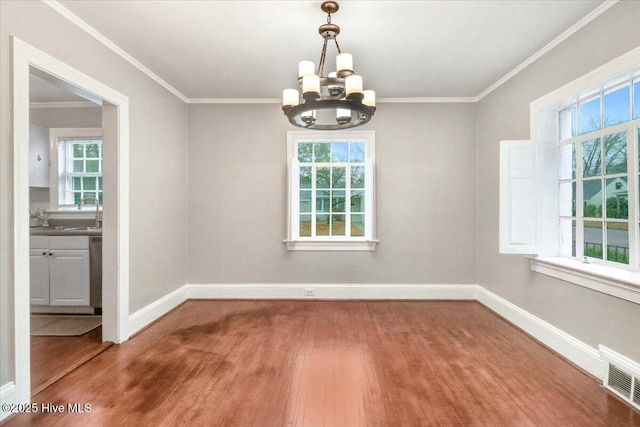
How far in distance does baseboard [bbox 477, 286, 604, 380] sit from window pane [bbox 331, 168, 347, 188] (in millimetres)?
2517

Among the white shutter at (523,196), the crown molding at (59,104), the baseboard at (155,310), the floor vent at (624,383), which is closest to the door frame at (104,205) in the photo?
the baseboard at (155,310)

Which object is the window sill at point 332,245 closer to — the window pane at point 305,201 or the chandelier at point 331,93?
the window pane at point 305,201

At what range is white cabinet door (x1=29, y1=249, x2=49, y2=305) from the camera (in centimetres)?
374

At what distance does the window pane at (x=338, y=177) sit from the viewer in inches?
191

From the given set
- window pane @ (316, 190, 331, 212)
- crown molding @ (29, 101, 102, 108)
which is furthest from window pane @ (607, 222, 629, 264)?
crown molding @ (29, 101, 102, 108)

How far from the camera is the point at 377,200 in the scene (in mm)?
4695

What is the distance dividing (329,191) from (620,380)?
358 cm

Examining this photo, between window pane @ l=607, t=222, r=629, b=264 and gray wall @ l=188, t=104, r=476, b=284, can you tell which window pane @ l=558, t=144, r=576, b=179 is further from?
gray wall @ l=188, t=104, r=476, b=284

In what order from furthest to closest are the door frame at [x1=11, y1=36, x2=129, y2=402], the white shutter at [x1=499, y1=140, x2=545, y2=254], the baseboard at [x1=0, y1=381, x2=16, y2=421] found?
the white shutter at [x1=499, y1=140, x2=545, y2=254], the door frame at [x1=11, y1=36, x2=129, y2=402], the baseboard at [x1=0, y1=381, x2=16, y2=421]

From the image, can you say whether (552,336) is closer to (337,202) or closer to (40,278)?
(337,202)

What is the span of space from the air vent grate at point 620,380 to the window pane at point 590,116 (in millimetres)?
1943

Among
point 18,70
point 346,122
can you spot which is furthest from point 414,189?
point 18,70

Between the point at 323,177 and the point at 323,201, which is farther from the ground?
the point at 323,177

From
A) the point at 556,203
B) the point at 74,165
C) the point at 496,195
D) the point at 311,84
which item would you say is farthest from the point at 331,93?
the point at 74,165
